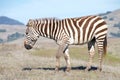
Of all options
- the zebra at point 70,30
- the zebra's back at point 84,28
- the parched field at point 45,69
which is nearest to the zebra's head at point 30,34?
the zebra at point 70,30

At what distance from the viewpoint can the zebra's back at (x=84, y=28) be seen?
892 inches

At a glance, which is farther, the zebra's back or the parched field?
the zebra's back

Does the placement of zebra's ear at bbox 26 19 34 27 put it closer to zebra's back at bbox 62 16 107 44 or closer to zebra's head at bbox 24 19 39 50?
zebra's head at bbox 24 19 39 50

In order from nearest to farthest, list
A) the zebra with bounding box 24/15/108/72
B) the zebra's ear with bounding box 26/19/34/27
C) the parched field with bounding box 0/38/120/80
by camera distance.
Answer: the parched field with bounding box 0/38/120/80 < the zebra with bounding box 24/15/108/72 < the zebra's ear with bounding box 26/19/34/27

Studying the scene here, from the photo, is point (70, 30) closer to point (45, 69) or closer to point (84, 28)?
point (84, 28)

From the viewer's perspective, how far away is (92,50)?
24.0m

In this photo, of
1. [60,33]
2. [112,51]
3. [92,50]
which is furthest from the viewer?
[112,51]

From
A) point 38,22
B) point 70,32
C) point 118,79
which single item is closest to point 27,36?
point 38,22

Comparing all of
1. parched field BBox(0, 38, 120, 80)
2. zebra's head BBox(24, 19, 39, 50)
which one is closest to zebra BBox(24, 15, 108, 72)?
zebra's head BBox(24, 19, 39, 50)

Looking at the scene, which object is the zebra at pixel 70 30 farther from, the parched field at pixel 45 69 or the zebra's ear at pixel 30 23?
the parched field at pixel 45 69

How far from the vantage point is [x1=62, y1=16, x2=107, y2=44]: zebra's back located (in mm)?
22656

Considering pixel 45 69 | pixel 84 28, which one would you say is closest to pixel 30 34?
pixel 45 69

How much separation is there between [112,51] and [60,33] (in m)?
30.0

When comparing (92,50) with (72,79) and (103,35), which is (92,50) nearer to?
(103,35)
